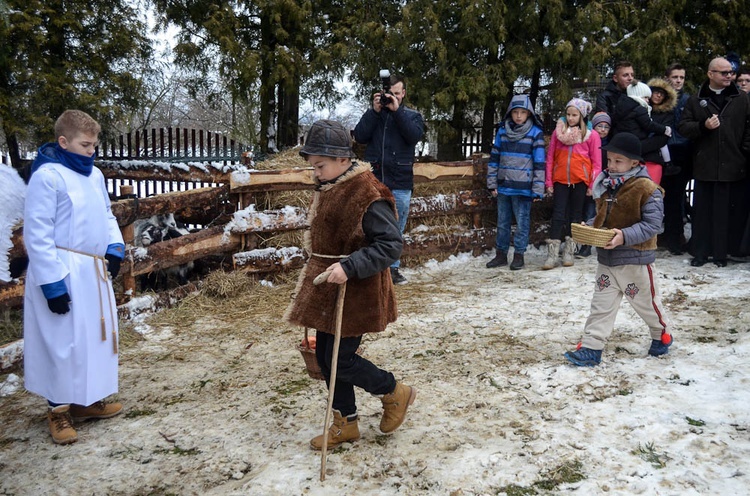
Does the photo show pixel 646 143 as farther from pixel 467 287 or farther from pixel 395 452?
pixel 395 452

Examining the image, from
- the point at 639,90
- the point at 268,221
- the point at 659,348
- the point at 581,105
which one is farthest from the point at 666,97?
the point at 268,221

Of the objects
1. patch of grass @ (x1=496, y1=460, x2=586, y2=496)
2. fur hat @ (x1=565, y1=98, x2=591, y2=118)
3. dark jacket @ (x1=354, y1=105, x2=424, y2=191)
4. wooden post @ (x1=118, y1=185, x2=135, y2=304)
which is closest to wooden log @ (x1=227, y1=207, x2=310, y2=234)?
dark jacket @ (x1=354, y1=105, x2=424, y2=191)

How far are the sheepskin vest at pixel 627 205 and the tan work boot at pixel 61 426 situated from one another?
3.87 metres

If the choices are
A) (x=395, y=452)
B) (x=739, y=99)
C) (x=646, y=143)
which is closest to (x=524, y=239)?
(x=646, y=143)

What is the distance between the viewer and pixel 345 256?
3.61m

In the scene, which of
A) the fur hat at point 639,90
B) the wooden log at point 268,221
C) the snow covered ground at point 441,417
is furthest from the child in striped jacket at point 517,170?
Result: the wooden log at point 268,221

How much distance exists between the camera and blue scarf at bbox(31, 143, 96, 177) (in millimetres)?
4039

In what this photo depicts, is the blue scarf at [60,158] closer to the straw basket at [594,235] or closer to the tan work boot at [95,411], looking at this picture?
the tan work boot at [95,411]

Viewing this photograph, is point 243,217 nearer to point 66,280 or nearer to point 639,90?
point 66,280

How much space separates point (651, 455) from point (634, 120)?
5.17 m

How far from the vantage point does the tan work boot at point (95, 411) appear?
431 centimetres

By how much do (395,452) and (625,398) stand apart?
5.36 ft

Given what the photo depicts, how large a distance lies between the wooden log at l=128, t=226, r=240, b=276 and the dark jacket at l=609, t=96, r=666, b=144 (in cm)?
465

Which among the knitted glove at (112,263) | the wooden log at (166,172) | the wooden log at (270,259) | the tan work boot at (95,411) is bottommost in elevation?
the tan work boot at (95,411)
